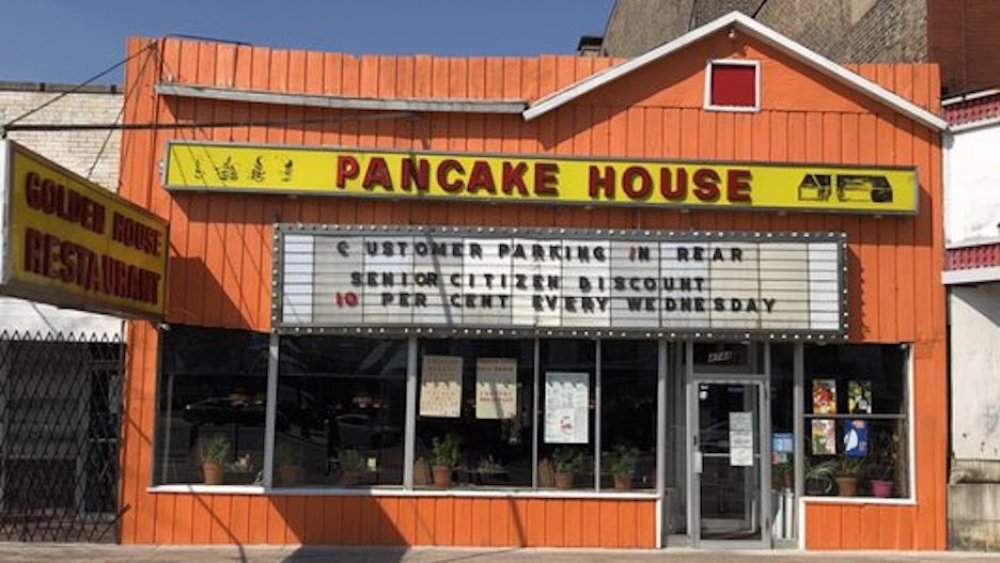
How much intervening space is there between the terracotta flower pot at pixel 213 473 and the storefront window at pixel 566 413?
12.7ft

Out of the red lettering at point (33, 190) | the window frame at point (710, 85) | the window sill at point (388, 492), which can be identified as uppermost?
the window frame at point (710, 85)

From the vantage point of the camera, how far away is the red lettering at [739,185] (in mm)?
13000

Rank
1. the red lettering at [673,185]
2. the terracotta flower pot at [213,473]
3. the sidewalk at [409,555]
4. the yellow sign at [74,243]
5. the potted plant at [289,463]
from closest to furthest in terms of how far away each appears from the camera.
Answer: the yellow sign at [74,243], the sidewalk at [409,555], the terracotta flower pot at [213,473], the potted plant at [289,463], the red lettering at [673,185]

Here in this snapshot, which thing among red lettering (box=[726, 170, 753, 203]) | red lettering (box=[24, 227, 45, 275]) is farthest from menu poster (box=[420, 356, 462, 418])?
red lettering (box=[24, 227, 45, 275])

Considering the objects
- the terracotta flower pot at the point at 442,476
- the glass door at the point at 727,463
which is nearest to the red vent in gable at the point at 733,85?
the glass door at the point at 727,463

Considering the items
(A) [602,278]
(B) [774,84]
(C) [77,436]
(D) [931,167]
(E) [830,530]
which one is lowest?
(E) [830,530]

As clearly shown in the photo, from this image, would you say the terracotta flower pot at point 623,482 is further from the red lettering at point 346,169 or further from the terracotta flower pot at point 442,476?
the red lettering at point 346,169

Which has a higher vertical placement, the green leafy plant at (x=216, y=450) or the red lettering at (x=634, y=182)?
the red lettering at (x=634, y=182)

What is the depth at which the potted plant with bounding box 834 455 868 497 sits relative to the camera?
13.0 m

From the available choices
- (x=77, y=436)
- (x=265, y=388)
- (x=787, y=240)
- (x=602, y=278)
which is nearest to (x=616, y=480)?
(x=602, y=278)

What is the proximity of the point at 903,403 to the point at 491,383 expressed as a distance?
5.21m

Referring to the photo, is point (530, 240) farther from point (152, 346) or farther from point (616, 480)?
point (152, 346)

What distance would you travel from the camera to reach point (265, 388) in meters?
12.8

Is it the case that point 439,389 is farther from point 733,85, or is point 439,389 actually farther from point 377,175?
point 733,85
